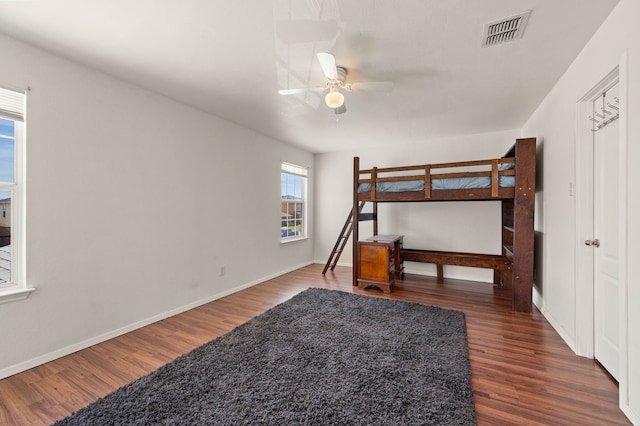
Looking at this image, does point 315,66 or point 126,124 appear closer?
point 315,66

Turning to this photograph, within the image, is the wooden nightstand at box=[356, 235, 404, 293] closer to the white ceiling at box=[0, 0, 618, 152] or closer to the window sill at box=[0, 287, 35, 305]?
the white ceiling at box=[0, 0, 618, 152]

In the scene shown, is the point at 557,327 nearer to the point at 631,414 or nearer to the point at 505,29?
the point at 631,414

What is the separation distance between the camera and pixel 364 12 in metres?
1.72

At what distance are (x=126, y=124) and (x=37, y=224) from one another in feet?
3.75

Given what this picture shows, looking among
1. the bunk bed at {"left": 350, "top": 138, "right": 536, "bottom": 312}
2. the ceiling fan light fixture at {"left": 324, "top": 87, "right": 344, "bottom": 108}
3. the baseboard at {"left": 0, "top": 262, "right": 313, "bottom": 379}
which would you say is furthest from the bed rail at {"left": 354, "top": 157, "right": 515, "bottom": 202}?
Answer: the baseboard at {"left": 0, "top": 262, "right": 313, "bottom": 379}

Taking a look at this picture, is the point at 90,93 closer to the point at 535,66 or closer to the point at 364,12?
the point at 364,12

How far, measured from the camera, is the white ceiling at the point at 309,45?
66.4 inches

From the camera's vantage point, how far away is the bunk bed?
308cm

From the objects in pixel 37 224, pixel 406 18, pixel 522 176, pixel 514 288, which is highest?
pixel 406 18

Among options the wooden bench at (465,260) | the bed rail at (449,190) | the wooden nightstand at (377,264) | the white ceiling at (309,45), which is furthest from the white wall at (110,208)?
the wooden bench at (465,260)

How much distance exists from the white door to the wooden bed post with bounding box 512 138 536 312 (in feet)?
3.18

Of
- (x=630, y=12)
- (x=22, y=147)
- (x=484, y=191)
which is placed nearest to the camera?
(x=630, y=12)

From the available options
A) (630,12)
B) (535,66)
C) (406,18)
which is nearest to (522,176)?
(535,66)

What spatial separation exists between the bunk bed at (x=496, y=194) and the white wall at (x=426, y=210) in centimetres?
33
